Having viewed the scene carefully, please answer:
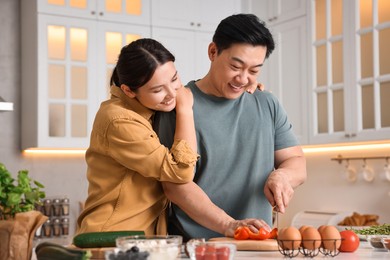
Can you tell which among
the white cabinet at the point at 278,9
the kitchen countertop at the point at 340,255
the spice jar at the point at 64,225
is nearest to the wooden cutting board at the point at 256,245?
the kitchen countertop at the point at 340,255

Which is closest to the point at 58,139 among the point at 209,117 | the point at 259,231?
the point at 209,117

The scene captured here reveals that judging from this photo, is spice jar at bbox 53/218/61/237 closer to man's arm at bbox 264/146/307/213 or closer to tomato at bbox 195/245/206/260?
man's arm at bbox 264/146/307/213

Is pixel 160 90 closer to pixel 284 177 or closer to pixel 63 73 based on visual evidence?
pixel 284 177

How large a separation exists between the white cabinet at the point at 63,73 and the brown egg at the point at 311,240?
321 centimetres

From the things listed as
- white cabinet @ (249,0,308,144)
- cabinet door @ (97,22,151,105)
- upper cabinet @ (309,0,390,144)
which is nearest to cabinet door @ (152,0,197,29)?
Answer: cabinet door @ (97,22,151,105)

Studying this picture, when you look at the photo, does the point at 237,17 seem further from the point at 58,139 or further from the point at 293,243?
the point at 58,139

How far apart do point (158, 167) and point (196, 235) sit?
365 mm

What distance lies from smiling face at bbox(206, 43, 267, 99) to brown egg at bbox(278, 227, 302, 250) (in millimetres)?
599

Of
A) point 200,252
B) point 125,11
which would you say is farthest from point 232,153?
point 125,11

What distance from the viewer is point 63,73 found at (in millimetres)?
4836

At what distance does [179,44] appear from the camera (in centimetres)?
521

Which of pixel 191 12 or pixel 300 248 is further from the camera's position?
pixel 191 12

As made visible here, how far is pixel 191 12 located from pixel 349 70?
56.1 inches

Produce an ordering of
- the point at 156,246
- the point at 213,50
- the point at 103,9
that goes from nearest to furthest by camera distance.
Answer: the point at 156,246
the point at 213,50
the point at 103,9
